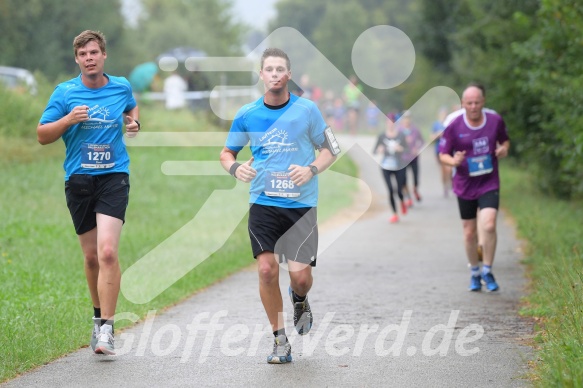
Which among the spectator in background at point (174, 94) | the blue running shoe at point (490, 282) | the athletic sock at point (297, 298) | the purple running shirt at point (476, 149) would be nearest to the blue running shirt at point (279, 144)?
the athletic sock at point (297, 298)

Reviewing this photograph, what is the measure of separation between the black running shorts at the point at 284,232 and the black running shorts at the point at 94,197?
1012mm

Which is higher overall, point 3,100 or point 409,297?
point 3,100

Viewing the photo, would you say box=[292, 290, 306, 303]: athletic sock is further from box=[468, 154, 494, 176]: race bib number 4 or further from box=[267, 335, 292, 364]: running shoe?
box=[468, 154, 494, 176]: race bib number 4

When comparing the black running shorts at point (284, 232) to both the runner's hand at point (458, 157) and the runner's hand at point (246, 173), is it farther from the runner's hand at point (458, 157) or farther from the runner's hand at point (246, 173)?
the runner's hand at point (458, 157)

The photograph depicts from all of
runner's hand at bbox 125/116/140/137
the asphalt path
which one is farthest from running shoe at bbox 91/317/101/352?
runner's hand at bbox 125/116/140/137

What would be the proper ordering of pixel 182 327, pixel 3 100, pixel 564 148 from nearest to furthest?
pixel 182 327, pixel 564 148, pixel 3 100

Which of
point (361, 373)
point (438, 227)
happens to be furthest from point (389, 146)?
point (361, 373)

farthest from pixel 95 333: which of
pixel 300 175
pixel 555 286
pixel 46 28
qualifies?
pixel 46 28

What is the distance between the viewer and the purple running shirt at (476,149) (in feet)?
36.2

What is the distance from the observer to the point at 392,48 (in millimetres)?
82500

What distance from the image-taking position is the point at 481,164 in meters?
11.0

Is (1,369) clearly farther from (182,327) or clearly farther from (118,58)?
(118,58)

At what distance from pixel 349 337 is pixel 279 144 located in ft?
6.00

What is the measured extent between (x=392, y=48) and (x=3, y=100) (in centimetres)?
6182
